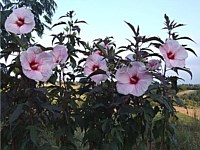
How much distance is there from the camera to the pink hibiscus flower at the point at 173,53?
57.0 inches

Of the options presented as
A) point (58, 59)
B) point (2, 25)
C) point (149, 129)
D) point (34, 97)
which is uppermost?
point (2, 25)

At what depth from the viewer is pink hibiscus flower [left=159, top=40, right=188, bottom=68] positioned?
4.75 feet

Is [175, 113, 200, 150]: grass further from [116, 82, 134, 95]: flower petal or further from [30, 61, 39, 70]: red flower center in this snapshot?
[30, 61, 39, 70]: red flower center

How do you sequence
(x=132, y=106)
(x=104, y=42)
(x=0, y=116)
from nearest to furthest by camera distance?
(x=0, y=116), (x=132, y=106), (x=104, y=42)

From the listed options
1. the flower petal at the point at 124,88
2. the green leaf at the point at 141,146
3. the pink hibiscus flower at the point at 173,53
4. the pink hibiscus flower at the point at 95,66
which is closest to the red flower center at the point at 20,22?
the pink hibiscus flower at the point at 95,66

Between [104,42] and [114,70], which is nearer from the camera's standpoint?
[114,70]

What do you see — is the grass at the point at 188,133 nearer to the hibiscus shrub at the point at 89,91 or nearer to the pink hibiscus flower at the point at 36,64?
the hibiscus shrub at the point at 89,91

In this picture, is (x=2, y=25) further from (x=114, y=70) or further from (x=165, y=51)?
(x=165, y=51)

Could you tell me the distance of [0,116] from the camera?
134cm

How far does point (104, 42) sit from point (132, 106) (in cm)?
37

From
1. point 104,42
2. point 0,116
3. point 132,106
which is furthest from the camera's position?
point 104,42

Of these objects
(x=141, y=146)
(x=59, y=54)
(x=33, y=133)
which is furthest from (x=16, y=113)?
(x=141, y=146)

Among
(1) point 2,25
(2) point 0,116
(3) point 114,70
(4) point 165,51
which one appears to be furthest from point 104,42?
(2) point 0,116

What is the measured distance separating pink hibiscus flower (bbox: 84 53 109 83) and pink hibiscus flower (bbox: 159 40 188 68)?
22cm
